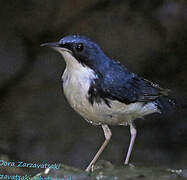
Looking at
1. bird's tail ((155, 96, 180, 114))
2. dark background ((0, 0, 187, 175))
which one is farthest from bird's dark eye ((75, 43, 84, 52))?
dark background ((0, 0, 187, 175))

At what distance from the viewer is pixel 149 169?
534 cm

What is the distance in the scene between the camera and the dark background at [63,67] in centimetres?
851

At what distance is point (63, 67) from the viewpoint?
897cm

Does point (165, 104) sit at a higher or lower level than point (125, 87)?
lower

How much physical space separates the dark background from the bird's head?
130 inches

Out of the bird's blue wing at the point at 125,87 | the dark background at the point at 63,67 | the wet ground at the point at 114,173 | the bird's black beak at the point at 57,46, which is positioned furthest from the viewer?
the dark background at the point at 63,67

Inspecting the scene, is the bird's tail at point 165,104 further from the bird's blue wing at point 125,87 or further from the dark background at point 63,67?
the dark background at point 63,67

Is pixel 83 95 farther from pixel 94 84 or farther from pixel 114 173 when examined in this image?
pixel 114 173

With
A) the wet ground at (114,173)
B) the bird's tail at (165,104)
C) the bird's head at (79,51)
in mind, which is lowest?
the wet ground at (114,173)

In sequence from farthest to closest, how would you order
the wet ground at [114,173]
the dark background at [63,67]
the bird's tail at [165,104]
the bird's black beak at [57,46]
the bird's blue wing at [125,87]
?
the dark background at [63,67]
the bird's tail at [165,104]
the bird's blue wing at [125,87]
the bird's black beak at [57,46]
the wet ground at [114,173]

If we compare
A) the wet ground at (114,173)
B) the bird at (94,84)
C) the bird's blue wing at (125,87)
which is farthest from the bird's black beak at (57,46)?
the wet ground at (114,173)

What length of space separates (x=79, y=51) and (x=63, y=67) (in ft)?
12.4

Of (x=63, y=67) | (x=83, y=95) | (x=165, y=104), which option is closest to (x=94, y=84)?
(x=83, y=95)

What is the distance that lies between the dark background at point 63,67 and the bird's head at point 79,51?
3306 mm
